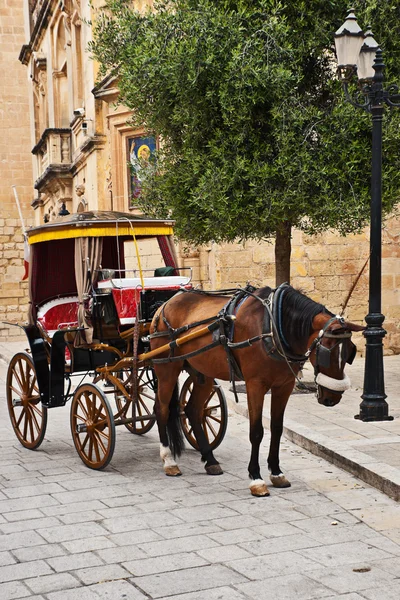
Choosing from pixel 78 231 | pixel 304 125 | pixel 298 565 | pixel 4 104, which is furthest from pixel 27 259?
pixel 4 104

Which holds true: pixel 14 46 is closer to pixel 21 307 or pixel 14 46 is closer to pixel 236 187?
pixel 21 307

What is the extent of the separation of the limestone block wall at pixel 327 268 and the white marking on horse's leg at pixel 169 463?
787 centimetres

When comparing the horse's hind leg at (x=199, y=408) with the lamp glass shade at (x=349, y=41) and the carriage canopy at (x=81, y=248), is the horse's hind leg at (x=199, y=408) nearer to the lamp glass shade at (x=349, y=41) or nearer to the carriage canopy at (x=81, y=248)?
the carriage canopy at (x=81, y=248)

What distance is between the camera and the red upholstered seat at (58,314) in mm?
9219

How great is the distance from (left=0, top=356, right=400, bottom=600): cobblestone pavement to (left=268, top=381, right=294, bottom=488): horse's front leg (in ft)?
0.38

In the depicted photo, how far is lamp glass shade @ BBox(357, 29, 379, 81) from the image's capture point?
9.32 m

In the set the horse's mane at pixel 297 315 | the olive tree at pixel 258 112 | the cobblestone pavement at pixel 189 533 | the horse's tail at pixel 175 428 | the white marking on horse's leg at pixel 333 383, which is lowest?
the cobblestone pavement at pixel 189 533

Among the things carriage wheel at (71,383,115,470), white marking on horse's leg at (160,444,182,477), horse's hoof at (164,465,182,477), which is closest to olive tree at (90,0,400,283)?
carriage wheel at (71,383,115,470)

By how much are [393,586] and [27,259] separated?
5823 millimetres

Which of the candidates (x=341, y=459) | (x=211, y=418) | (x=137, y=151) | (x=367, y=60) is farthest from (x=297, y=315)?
(x=137, y=151)

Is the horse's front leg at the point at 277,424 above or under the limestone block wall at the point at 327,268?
under

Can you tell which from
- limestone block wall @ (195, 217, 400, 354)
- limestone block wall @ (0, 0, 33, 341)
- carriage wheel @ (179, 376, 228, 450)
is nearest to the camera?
carriage wheel @ (179, 376, 228, 450)

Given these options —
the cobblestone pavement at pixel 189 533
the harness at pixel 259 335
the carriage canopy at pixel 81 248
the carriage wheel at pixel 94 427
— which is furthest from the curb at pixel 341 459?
the carriage canopy at pixel 81 248

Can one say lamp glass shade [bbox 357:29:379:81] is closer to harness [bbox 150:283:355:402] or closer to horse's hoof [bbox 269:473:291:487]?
harness [bbox 150:283:355:402]
